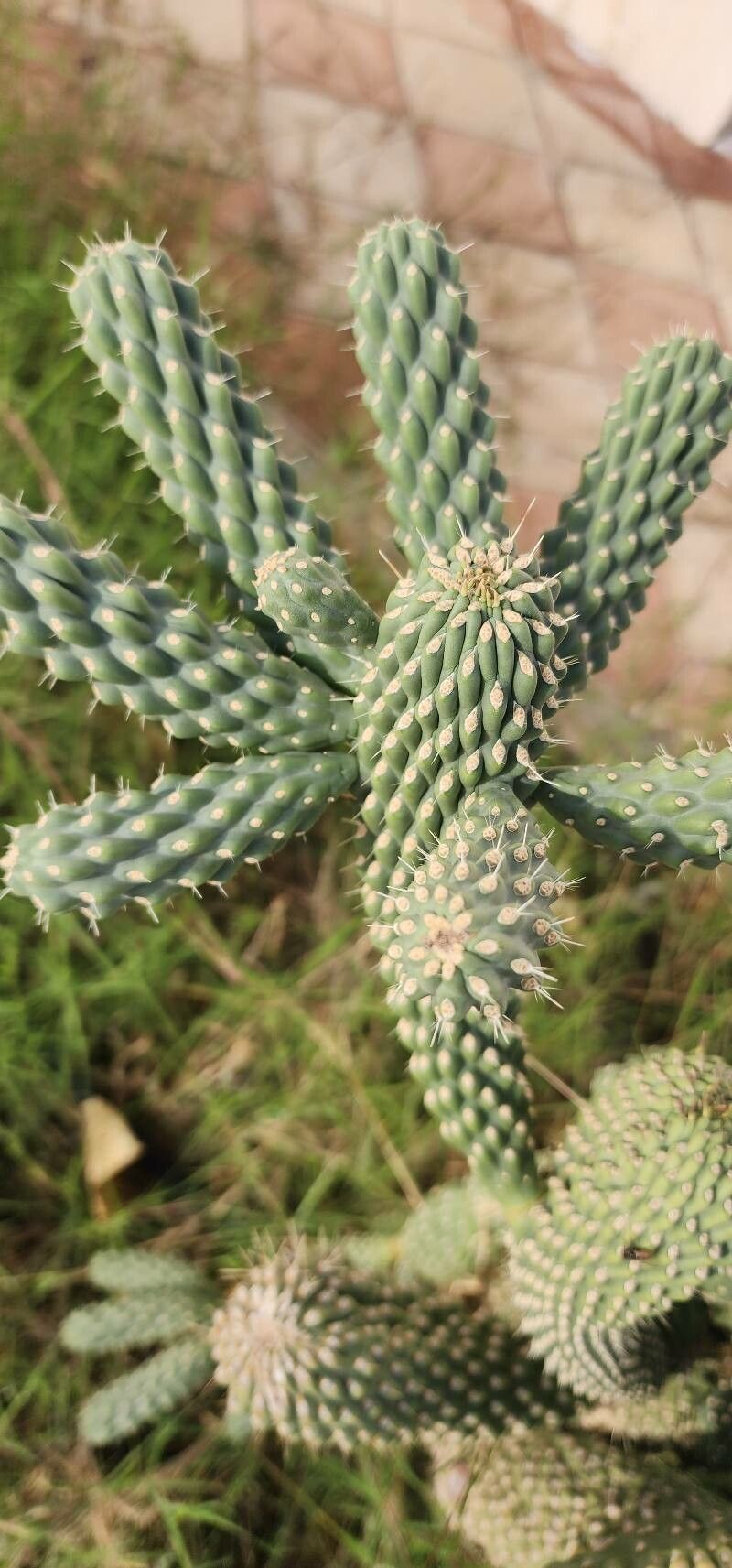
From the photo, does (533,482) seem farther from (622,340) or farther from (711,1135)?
(711,1135)

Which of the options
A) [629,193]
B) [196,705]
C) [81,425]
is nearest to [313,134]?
[629,193]

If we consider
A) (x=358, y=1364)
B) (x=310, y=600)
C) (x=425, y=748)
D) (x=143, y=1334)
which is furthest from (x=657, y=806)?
(x=143, y=1334)

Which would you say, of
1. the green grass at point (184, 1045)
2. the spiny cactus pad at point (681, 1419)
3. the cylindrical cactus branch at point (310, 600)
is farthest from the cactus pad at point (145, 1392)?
the cylindrical cactus branch at point (310, 600)

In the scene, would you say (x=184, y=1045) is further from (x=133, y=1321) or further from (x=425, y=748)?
(x=425, y=748)

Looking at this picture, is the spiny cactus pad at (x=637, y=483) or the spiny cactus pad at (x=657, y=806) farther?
the spiny cactus pad at (x=637, y=483)

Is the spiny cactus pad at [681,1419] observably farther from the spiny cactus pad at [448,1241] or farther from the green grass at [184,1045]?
the green grass at [184,1045]

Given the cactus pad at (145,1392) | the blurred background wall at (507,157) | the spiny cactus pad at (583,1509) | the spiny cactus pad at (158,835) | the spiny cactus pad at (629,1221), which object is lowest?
the spiny cactus pad at (583,1509)

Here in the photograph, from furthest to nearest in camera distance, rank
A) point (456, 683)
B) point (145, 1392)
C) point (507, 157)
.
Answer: point (507, 157) → point (145, 1392) → point (456, 683)
